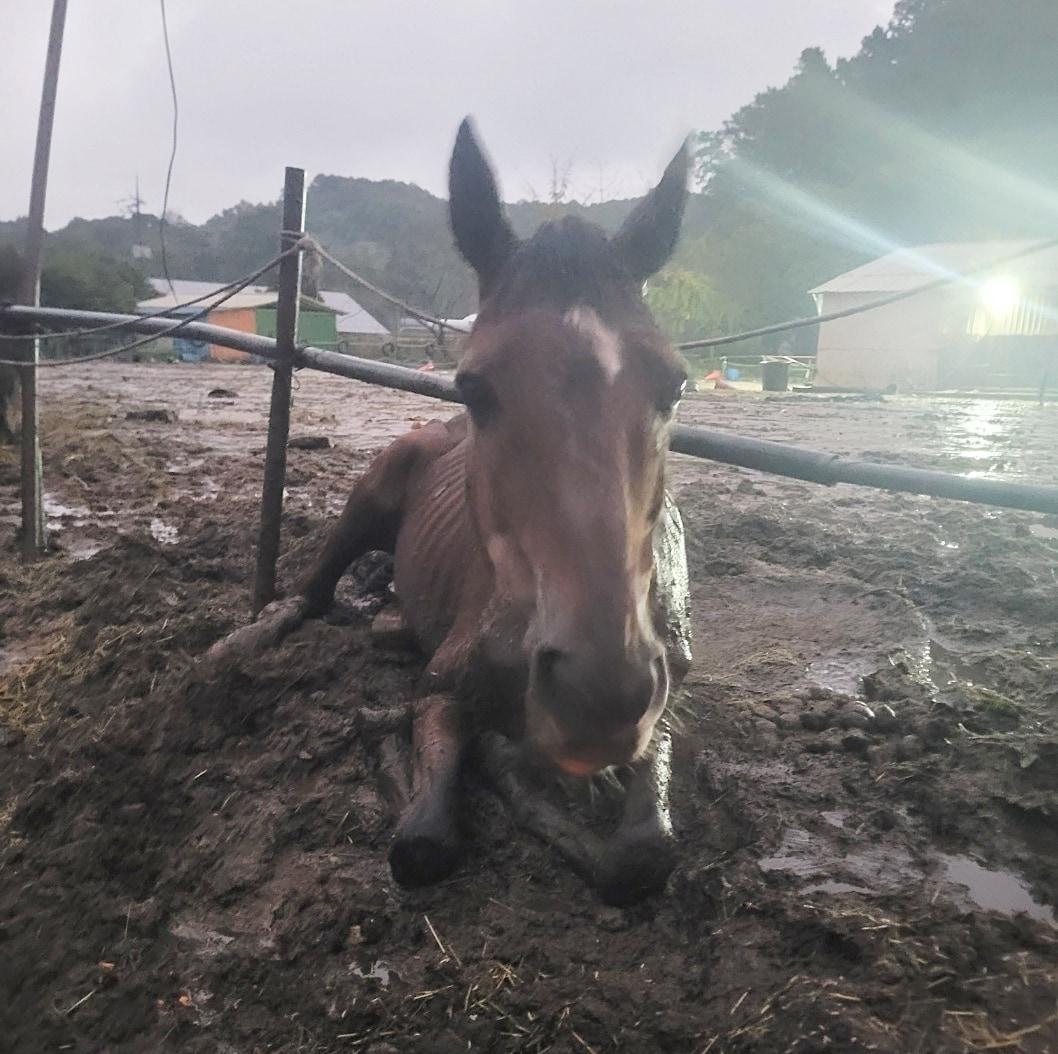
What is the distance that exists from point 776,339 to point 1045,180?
1675 centimetres

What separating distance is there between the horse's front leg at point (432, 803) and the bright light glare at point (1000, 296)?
34.4m

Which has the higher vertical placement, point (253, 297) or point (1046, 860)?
point (253, 297)

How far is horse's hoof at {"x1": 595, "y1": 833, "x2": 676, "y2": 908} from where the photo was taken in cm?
212

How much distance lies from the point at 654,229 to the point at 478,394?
2.51 ft

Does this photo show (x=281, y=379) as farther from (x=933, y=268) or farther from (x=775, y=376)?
(x=933, y=268)

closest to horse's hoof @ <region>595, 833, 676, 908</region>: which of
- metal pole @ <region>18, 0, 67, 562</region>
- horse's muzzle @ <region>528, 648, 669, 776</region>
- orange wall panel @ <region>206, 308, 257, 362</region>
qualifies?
horse's muzzle @ <region>528, 648, 669, 776</region>

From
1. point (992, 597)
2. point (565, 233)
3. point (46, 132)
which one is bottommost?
point (992, 597)

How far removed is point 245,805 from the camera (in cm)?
264

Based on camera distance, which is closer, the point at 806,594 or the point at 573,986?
the point at 573,986

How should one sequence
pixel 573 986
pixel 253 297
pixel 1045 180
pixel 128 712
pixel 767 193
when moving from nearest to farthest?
pixel 573 986 < pixel 128 712 < pixel 1045 180 < pixel 253 297 < pixel 767 193

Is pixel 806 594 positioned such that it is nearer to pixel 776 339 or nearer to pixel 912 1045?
pixel 912 1045

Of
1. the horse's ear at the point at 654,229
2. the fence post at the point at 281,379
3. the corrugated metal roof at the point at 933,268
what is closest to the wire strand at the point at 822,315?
the fence post at the point at 281,379

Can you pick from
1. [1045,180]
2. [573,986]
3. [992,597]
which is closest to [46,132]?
[573,986]

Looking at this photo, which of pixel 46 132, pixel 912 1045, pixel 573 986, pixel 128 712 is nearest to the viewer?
pixel 912 1045
